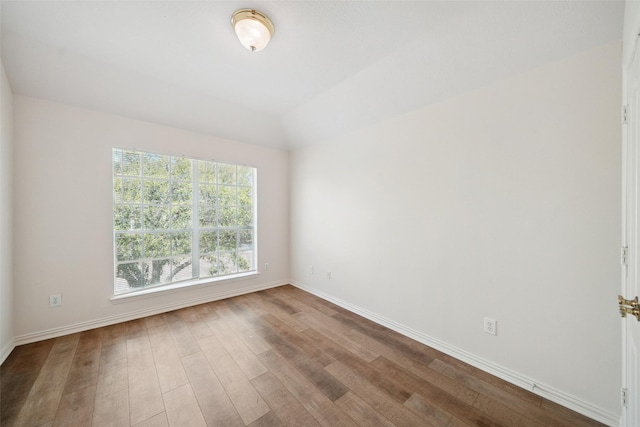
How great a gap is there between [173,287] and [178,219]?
0.87 m

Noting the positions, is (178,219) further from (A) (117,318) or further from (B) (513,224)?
(B) (513,224)

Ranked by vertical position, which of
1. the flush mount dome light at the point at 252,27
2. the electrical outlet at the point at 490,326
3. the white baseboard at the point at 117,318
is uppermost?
the flush mount dome light at the point at 252,27

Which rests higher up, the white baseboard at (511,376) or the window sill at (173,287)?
the window sill at (173,287)

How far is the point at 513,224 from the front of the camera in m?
1.79

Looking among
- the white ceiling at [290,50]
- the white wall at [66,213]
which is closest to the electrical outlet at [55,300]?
the white wall at [66,213]

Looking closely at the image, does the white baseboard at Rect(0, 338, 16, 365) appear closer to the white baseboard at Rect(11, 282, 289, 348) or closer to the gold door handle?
the white baseboard at Rect(11, 282, 289, 348)

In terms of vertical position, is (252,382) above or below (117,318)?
below

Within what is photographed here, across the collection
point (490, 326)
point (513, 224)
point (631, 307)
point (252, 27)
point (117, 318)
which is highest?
point (252, 27)

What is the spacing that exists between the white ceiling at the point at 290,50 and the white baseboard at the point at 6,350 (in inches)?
88.3

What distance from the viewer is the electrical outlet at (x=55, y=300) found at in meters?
2.30

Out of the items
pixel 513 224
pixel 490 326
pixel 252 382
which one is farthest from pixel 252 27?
pixel 490 326

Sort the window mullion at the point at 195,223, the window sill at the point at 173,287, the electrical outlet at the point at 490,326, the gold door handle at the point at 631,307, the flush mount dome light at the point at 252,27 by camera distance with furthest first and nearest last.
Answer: the window mullion at the point at 195,223 → the window sill at the point at 173,287 → the electrical outlet at the point at 490,326 → the flush mount dome light at the point at 252,27 → the gold door handle at the point at 631,307

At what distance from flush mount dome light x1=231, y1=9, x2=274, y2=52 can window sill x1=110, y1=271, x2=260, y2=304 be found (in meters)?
2.85

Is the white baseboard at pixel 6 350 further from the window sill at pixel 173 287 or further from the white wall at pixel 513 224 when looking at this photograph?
the white wall at pixel 513 224
